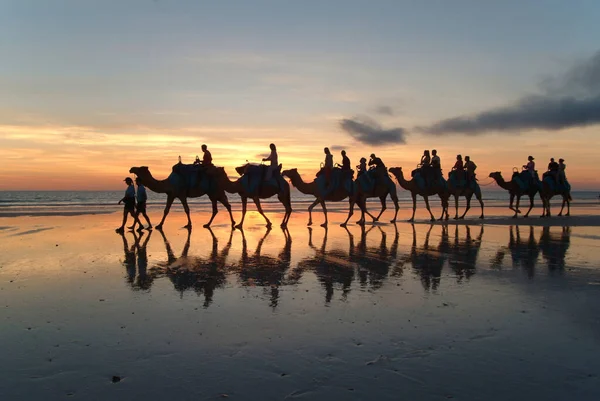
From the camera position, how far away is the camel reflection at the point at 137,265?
7848 mm

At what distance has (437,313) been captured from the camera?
604cm

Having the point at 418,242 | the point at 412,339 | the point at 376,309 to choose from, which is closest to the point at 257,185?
the point at 418,242

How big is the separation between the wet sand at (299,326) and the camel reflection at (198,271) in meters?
0.05

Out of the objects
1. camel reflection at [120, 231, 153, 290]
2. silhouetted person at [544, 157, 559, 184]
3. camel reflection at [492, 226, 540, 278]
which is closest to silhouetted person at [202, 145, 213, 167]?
camel reflection at [120, 231, 153, 290]

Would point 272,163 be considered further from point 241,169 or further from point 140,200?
point 140,200

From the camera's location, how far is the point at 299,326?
215 inches

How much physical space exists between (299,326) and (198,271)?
3992mm

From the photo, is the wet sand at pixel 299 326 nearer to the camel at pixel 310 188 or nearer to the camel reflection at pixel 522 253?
the camel reflection at pixel 522 253

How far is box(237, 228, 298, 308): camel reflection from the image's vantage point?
7.50 meters

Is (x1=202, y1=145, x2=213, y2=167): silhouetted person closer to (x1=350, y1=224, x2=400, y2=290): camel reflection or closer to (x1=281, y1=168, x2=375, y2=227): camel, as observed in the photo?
(x1=281, y1=168, x2=375, y2=227): camel

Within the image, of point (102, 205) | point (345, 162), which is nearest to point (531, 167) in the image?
point (345, 162)

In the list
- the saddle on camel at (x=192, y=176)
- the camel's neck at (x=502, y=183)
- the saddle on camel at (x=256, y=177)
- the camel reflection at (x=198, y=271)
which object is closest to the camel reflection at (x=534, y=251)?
the camel reflection at (x=198, y=271)

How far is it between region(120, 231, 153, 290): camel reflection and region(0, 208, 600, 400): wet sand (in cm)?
5

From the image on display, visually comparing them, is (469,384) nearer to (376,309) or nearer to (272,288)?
(376,309)
